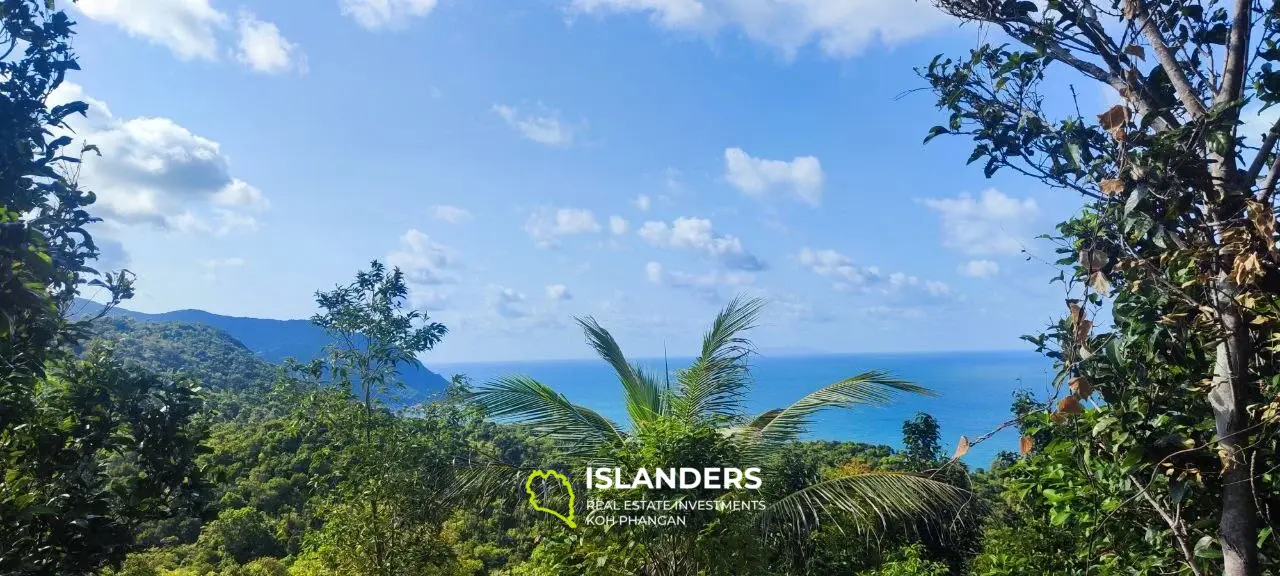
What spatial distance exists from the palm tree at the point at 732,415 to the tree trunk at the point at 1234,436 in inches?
118

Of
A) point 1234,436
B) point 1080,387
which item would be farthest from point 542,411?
point 1234,436

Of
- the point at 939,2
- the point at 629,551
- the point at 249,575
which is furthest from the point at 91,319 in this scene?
the point at 249,575

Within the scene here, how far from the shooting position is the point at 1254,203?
4.94ft

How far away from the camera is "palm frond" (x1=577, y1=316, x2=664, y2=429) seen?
20.4 ft

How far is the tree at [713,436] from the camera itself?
478cm

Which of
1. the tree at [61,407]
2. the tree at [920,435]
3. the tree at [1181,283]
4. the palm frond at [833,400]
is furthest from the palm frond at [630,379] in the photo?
the tree at [920,435]

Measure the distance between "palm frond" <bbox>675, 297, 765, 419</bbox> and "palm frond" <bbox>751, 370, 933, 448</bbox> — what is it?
38 centimetres

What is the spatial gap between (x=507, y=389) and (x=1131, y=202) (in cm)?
479

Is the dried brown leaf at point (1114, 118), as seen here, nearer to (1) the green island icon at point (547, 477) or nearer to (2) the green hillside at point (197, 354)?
(1) the green island icon at point (547, 477)

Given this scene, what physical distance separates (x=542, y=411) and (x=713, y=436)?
1593 millimetres

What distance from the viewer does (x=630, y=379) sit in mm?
6371

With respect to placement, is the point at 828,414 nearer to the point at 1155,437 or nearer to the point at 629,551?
the point at 629,551

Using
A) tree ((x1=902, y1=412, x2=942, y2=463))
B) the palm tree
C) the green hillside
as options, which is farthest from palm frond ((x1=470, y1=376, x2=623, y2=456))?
the green hillside

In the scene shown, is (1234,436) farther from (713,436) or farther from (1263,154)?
(713,436)
